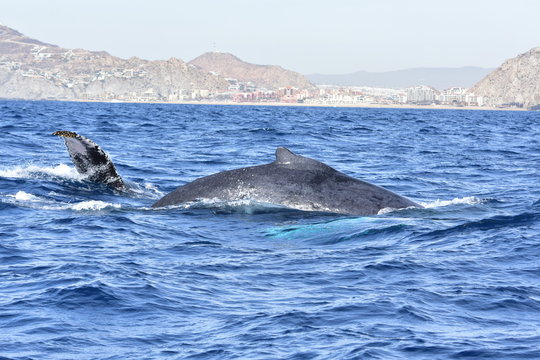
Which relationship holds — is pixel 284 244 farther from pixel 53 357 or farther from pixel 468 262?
pixel 53 357

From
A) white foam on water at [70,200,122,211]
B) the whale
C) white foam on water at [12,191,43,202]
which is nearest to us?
the whale

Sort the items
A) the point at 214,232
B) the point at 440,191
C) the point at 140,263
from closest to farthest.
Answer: the point at 140,263 → the point at 214,232 → the point at 440,191

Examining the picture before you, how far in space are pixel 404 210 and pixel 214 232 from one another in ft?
10.2

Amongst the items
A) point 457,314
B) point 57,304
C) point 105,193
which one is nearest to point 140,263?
point 57,304

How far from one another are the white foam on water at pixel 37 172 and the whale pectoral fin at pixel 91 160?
1552 mm

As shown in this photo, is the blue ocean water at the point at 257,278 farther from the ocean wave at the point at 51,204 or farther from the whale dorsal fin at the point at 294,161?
the whale dorsal fin at the point at 294,161

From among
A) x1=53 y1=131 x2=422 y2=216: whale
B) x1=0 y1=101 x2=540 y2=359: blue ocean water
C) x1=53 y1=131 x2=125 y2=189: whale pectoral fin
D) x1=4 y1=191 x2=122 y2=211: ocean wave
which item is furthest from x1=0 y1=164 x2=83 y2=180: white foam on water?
x1=53 y1=131 x2=422 y2=216: whale

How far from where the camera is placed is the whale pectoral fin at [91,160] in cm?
1341

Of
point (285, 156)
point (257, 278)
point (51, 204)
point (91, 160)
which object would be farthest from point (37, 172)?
point (257, 278)

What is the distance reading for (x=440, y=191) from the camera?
1748 cm

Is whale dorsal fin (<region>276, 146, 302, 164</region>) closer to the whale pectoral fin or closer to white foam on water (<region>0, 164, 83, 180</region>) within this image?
the whale pectoral fin

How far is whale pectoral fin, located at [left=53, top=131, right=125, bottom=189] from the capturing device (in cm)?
1341

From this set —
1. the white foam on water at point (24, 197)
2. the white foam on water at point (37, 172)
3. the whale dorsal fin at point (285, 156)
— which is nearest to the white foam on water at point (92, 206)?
the white foam on water at point (24, 197)

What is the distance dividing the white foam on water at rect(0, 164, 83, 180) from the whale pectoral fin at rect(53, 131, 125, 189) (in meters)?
1.55
